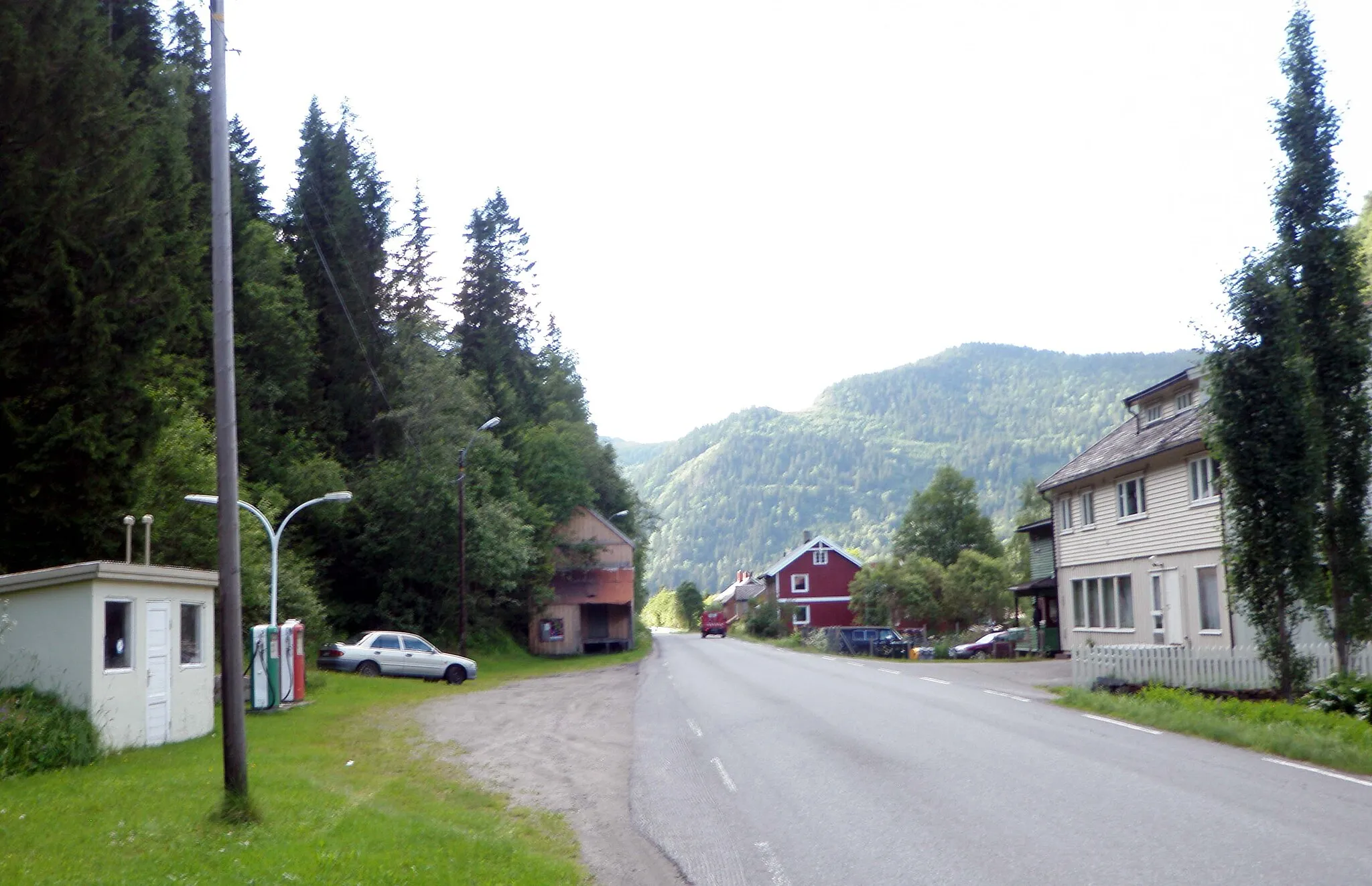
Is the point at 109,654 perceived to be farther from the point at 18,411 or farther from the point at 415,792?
the point at 18,411

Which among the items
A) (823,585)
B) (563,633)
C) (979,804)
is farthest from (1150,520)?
(823,585)

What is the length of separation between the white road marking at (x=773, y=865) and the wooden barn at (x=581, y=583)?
49011 millimetres

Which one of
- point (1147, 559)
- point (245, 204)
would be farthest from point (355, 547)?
point (1147, 559)

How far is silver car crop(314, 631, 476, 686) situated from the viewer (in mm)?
34469

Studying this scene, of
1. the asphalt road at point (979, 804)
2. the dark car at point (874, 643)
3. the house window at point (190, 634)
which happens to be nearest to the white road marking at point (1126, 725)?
the asphalt road at point (979, 804)

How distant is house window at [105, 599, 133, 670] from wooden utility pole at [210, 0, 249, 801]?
672 centimetres

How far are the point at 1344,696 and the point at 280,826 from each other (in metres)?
14.4

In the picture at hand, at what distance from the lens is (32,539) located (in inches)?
869

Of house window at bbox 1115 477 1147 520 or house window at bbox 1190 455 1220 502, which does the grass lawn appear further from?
house window at bbox 1115 477 1147 520

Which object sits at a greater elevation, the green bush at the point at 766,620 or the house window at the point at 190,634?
the house window at the point at 190,634

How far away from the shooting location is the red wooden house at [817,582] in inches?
3868

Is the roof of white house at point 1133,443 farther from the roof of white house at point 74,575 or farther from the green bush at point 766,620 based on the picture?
the green bush at point 766,620

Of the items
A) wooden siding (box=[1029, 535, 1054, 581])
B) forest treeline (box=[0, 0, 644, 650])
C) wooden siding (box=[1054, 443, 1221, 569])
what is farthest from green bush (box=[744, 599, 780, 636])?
wooden siding (box=[1054, 443, 1221, 569])

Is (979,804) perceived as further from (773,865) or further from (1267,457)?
(1267,457)
